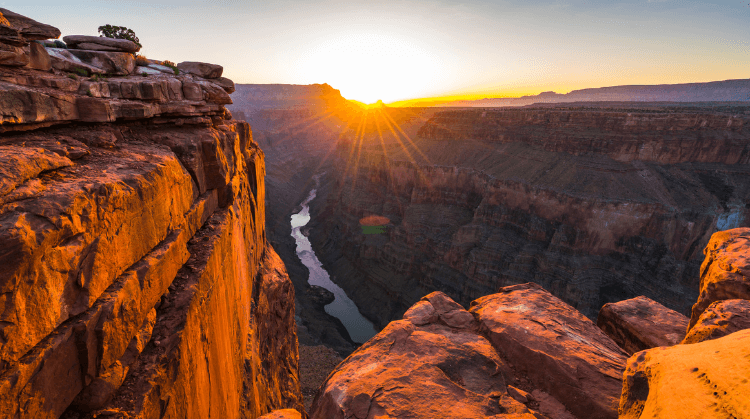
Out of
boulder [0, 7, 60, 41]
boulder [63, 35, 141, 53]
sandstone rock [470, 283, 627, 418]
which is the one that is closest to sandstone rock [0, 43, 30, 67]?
boulder [0, 7, 60, 41]

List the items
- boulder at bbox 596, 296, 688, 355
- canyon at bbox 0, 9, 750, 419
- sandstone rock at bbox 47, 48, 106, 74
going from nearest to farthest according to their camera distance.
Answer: canyon at bbox 0, 9, 750, 419, sandstone rock at bbox 47, 48, 106, 74, boulder at bbox 596, 296, 688, 355

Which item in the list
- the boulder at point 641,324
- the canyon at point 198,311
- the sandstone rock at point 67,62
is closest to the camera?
the canyon at point 198,311

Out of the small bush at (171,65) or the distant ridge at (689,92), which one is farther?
the distant ridge at (689,92)

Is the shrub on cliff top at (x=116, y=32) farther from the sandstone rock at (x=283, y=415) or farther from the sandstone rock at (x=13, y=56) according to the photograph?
the sandstone rock at (x=283, y=415)

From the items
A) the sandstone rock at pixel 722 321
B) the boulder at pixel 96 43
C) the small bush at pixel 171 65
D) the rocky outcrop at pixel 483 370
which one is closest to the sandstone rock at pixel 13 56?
the boulder at pixel 96 43

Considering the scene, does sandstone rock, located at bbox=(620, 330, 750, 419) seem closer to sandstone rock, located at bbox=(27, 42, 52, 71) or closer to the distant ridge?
sandstone rock, located at bbox=(27, 42, 52, 71)

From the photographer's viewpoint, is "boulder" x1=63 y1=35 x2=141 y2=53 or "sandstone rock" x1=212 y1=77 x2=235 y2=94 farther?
"sandstone rock" x1=212 y1=77 x2=235 y2=94
